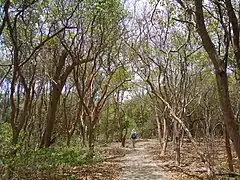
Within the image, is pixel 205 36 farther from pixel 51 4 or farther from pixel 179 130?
pixel 179 130

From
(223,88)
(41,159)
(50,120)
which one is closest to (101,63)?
(50,120)

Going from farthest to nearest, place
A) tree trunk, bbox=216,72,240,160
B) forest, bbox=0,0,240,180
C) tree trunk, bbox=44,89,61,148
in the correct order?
tree trunk, bbox=44,89,61,148
forest, bbox=0,0,240,180
tree trunk, bbox=216,72,240,160

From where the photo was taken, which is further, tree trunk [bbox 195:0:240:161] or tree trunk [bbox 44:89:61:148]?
tree trunk [bbox 44:89:61:148]

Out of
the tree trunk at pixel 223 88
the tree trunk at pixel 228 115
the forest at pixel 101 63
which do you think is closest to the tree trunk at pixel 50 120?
the forest at pixel 101 63

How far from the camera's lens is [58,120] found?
2305cm

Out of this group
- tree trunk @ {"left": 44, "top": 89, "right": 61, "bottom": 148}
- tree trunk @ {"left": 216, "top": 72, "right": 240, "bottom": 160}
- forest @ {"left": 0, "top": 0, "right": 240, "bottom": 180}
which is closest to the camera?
tree trunk @ {"left": 216, "top": 72, "right": 240, "bottom": 160}

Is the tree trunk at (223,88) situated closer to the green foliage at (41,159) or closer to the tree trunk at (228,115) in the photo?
the tree trunk at (228,115)

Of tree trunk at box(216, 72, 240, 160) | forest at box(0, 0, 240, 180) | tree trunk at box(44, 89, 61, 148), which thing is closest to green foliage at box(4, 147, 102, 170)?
forest at box(0, 0, 240, 180)

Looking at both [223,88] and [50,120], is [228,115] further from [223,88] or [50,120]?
[50,120]

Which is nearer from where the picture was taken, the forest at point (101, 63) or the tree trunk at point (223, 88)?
the tree trunk at point (223, 88)

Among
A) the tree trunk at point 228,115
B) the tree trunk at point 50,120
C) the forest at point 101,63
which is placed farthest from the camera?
the tree trunk at point 50,120

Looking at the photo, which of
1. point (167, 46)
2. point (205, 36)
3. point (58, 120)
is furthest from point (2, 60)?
point (205, 36)

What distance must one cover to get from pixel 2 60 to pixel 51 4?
353 inches

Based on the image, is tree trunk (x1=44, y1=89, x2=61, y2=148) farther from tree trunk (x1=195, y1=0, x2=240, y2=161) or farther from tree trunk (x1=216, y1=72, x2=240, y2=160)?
tree trunk (x1=216, y1=72, x2=240, y2=160)
